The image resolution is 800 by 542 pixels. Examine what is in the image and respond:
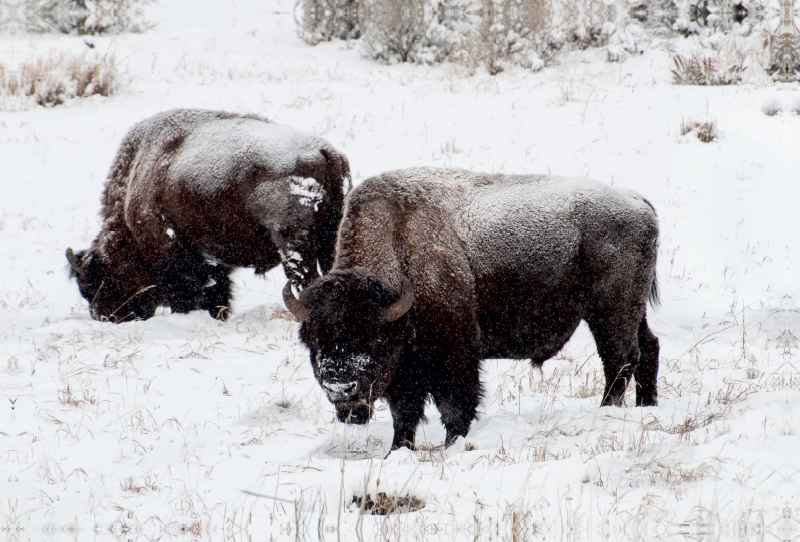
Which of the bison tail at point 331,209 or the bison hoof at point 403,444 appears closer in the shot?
the bison hoof at point 403,444

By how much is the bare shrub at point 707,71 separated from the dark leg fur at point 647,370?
28.0 ft

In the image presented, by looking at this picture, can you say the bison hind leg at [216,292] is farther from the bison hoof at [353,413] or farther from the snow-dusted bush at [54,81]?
the snow-dusted bush at [54,81]

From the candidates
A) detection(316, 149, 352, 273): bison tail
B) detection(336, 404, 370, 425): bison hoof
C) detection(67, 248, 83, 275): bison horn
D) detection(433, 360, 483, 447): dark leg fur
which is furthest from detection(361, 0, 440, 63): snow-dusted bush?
detection(336, 404, 370, 425): bison hoof

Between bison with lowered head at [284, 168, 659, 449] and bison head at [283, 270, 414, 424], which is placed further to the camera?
bison with lowered head at [284, 168, 659, 449]

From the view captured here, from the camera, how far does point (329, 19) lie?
18547mm

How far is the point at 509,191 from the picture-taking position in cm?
548

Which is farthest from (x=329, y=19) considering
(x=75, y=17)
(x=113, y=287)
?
(x=113, y=287)

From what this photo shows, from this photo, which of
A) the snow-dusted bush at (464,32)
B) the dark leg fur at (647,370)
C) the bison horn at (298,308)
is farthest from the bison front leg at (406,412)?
the snow-dusted bush at (464,32)

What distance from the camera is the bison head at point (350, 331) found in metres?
4.11

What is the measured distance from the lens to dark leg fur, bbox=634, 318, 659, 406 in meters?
5.63

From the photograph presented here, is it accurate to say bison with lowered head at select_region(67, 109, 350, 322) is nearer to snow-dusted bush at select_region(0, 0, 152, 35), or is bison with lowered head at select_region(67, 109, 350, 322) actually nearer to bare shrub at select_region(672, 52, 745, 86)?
bare shrub at select_region(672, 52, 745, 86)

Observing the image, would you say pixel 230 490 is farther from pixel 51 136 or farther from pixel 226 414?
pixel 51 136

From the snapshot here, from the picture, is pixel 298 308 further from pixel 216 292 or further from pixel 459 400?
pixel 216 292

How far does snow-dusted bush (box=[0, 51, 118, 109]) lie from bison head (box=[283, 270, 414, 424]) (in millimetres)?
10764
